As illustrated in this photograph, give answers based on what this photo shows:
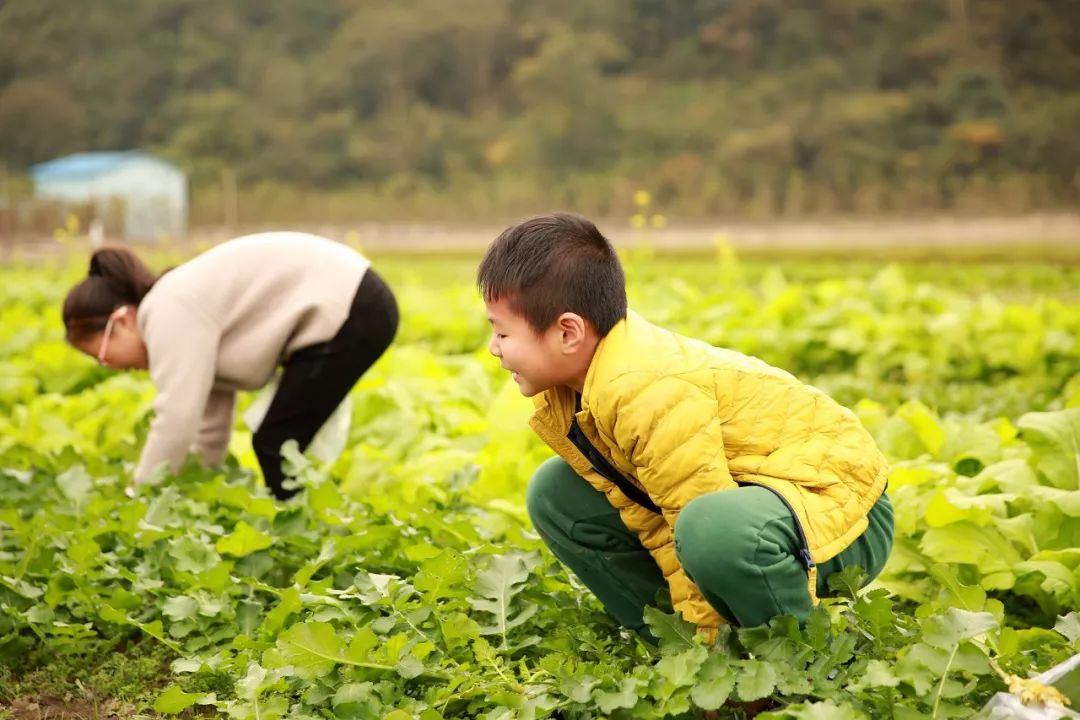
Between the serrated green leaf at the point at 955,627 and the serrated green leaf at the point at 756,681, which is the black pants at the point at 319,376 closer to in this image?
the serrated green leaf at the point at 756,681

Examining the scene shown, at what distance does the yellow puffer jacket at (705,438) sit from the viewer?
1.79 metres

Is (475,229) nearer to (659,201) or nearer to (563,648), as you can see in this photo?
(659,201)

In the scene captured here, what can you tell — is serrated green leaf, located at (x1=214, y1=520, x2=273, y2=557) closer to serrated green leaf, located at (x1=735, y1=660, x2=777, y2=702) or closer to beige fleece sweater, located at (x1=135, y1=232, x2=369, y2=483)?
beige fleece sweater, located at (x1=135, y1=232, x2=369, y2=483)

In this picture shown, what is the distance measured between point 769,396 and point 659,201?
25721 millimetres

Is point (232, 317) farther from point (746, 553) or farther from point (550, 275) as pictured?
point (746, 553)

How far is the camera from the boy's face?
1.90m

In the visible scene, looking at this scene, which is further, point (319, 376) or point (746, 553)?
point (319, 376)

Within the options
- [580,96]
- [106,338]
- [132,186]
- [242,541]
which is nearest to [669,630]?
[242,541]

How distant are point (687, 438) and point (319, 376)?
176cm

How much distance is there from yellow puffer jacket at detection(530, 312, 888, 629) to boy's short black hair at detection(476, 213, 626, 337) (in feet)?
0.20

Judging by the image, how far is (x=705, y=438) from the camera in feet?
5.88

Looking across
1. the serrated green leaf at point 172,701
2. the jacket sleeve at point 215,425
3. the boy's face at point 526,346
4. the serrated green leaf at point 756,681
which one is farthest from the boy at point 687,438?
the jacket sleeve at point 215,425

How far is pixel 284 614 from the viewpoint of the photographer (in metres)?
2.19

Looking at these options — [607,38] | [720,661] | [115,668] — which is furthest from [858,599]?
[607,38]
